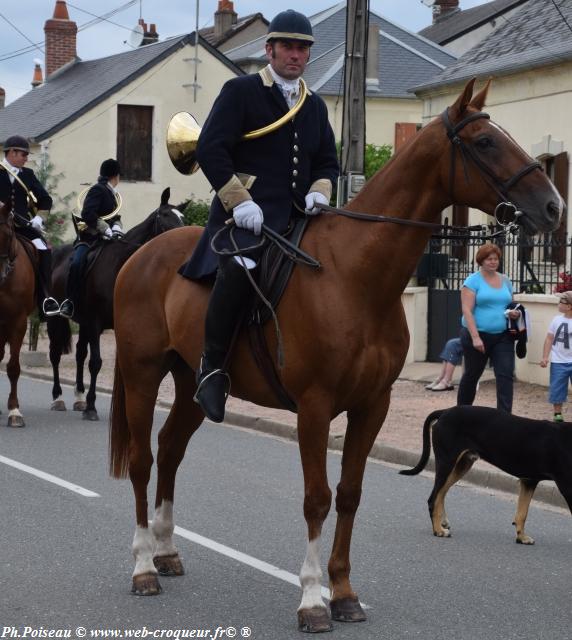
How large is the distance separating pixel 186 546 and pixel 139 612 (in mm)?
1529

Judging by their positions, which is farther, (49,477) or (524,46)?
(524,46)

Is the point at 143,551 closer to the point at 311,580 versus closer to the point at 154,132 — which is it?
the point at 311,580

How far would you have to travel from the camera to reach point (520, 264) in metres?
17.8

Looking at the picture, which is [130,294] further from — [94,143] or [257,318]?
[94,143]

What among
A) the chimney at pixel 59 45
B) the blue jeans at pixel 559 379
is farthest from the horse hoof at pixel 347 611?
the chimney at pixel 59 45

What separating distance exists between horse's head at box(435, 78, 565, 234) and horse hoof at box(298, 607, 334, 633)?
2081 millimetres

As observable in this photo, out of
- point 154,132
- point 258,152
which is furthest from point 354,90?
point 154,132

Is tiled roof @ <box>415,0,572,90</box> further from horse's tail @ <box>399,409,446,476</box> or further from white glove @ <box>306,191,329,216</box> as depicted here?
white glove @ <box>306,191,329,216</box>

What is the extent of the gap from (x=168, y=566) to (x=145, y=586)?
1.50ft

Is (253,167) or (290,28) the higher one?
(290,28)

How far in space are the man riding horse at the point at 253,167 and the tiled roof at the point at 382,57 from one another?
119 feet

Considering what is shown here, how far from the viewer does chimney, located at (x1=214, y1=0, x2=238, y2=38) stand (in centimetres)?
6159

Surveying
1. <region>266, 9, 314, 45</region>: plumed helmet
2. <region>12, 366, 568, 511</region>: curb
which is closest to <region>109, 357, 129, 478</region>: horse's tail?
<region>266, 9, 314, 45</region>: plumed helmet

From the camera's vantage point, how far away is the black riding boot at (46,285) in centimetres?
1514
